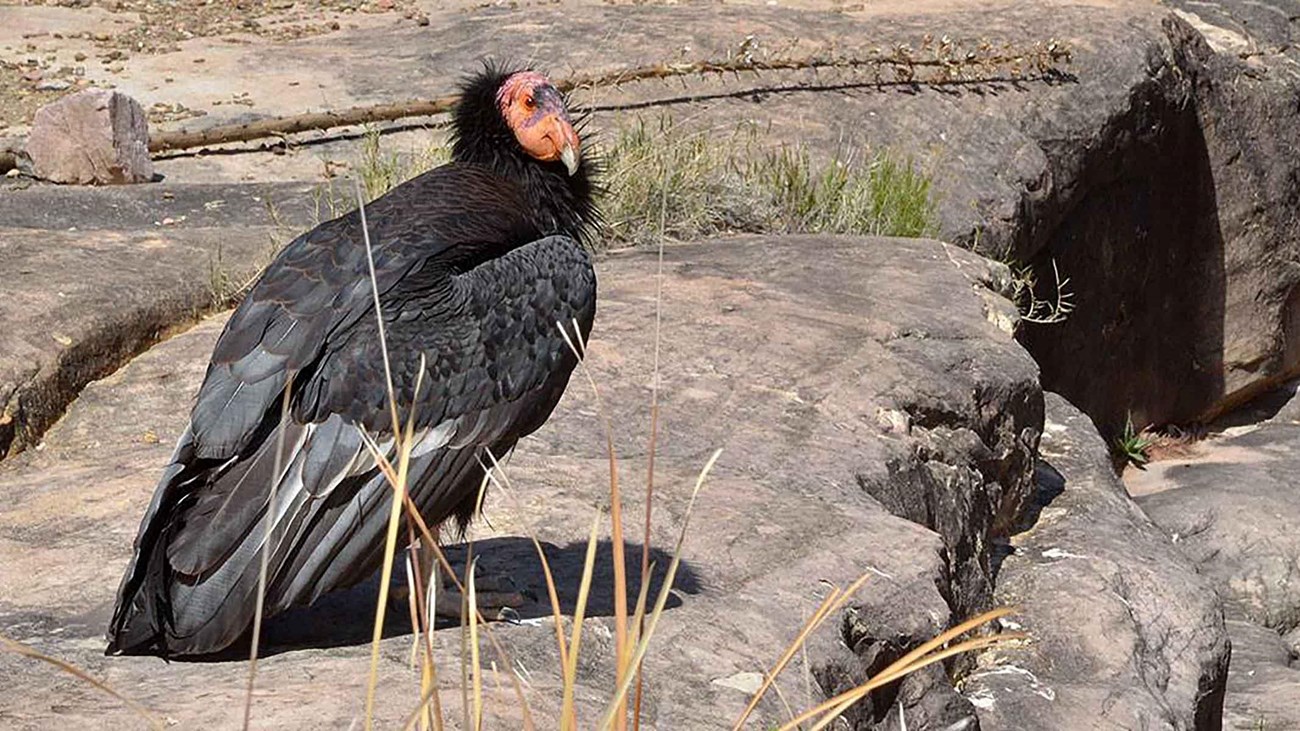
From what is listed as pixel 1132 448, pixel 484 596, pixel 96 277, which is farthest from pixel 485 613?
pixel 1132 448

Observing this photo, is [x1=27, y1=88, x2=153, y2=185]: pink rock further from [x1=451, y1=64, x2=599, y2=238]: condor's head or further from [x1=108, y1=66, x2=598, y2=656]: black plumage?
[x1=108, y1=66, x2=598, y2=656]: black plumage

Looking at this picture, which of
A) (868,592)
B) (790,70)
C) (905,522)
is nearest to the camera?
(868,592)

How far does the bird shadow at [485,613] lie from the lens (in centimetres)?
372

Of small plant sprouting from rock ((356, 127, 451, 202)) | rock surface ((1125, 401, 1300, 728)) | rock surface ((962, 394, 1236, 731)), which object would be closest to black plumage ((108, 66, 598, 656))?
rock surface ((962, 394, 1236, 731))

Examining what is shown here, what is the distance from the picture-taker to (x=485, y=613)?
3.79m

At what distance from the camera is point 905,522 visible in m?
4.71

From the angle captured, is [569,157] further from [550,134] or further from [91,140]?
[91,140]

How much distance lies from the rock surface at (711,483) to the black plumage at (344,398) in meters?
0.15

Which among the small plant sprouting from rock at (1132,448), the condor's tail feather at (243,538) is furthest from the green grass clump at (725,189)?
the condor's tail feather at (243,538)

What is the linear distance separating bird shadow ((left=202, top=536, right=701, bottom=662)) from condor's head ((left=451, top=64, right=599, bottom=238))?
0.74 m

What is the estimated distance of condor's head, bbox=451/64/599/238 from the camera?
14.4 feet

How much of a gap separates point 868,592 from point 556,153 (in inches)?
47.0

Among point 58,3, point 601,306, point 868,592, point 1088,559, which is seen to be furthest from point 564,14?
point 868,592

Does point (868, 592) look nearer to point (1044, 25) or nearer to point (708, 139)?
point (708, 139)
